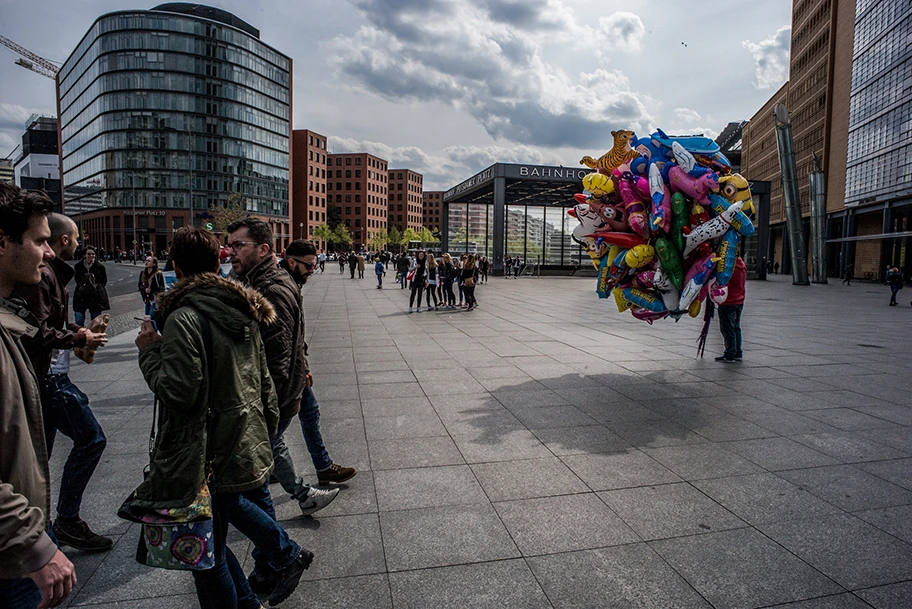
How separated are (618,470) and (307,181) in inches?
4326

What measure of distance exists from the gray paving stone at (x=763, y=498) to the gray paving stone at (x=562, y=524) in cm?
88

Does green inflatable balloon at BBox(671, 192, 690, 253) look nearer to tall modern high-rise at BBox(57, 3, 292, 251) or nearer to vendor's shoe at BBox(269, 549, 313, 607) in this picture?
vendor's shoe at BBox(269, 549, 313, 607)

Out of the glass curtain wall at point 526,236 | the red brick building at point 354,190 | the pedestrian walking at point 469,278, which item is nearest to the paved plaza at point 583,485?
the pedestrian walking at point 469,278

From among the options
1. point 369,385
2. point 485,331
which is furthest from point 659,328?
point 369,385

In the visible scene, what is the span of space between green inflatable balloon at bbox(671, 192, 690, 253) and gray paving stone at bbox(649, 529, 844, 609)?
426 cm

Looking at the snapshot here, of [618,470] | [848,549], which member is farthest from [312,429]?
[848,549]

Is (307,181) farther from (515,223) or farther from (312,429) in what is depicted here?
(312,429)

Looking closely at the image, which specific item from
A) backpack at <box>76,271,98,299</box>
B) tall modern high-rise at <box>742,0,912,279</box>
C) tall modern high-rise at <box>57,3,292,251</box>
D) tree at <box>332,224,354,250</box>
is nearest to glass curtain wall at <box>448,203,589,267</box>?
tall modern high-rise at <box>742,0,912,279</box>

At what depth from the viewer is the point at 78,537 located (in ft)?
10.7

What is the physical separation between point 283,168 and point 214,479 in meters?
94.3

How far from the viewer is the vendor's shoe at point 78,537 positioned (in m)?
3.25

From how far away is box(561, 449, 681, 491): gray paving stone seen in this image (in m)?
4.23

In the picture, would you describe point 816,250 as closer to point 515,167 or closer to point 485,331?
point 515,167

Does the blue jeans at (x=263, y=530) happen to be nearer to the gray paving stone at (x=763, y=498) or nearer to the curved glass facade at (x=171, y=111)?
the gray paving stone at (x=763, y=498)
